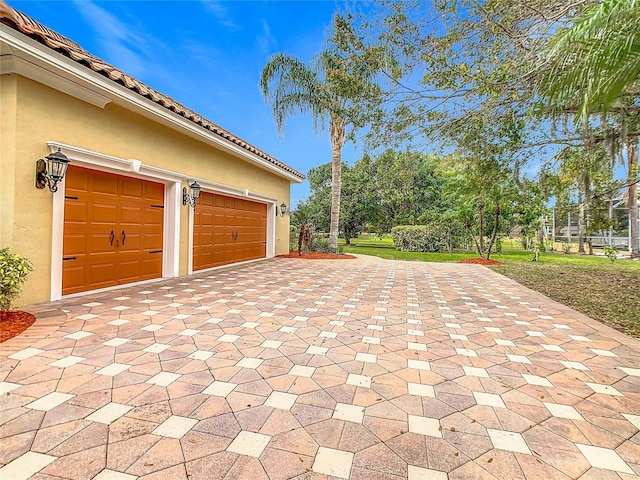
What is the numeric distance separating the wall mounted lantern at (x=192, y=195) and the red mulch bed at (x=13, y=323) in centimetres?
429

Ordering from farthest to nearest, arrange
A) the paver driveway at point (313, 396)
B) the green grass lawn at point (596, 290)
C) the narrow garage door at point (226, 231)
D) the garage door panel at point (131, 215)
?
1. the narrow garage door at point (226, 231)
2. the garage door panel at point (131, 215)
3. the green grass lawn at point (596, 290)
4. the paver driveway at point (313, 396)

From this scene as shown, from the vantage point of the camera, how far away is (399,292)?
704cm

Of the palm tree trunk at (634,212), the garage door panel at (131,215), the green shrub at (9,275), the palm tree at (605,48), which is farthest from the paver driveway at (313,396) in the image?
the palm tree trunk at (634,212)

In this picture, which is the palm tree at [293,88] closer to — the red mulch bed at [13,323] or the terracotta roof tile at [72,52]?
the terracotta roof tile at [72,52]

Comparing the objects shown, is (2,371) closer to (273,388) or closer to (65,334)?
(65,334)

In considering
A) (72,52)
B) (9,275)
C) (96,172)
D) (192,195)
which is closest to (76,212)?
(96,172)

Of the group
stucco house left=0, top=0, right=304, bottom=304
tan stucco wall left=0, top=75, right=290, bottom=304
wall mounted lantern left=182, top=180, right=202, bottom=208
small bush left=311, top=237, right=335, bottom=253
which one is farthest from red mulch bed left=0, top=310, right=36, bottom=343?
small bush left=311, top=237, right=335, bottom=253

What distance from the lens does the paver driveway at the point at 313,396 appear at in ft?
6.23

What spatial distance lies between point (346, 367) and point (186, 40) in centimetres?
1675

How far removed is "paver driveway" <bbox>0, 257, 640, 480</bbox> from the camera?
6.23 feet

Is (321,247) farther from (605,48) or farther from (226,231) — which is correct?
(605,48)

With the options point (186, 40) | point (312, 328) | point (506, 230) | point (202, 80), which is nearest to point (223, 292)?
point (312, 328)

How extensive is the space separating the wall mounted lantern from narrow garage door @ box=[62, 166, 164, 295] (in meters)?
0.58

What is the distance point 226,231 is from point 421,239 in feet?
43.0
